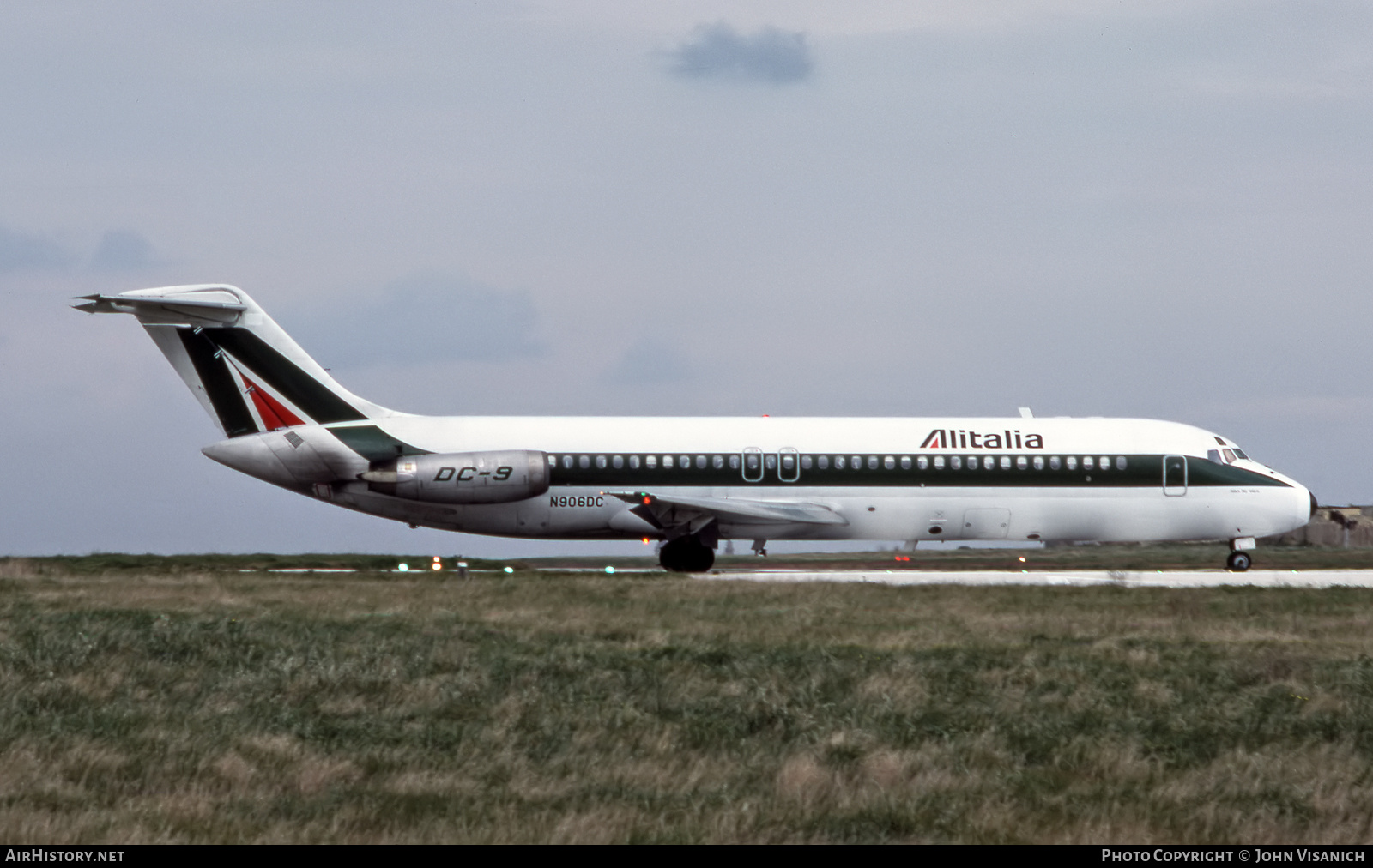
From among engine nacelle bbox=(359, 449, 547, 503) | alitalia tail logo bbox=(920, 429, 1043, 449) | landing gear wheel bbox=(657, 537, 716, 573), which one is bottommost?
landing gear wheel bbox=(657, 537, 716, 573)

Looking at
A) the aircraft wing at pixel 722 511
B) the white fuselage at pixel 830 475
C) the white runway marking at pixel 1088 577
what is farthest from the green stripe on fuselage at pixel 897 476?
the white runway marking at pixel 1088 577

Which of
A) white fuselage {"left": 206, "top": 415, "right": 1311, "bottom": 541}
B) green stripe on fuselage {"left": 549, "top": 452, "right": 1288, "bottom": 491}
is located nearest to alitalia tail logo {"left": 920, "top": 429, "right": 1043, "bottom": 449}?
white fuselage {"left": 206, "top": 415, "right": 1311, "bottom": 541}

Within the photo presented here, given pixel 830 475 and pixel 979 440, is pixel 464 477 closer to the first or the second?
pixel 830 475

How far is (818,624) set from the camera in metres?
21.4

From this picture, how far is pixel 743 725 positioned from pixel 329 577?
61.5 ft

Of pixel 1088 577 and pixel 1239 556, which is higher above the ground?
pixel 1239 556

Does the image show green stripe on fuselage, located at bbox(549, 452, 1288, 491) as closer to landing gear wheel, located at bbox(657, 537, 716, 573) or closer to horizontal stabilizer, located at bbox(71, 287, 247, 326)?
landing gear wheel, located at bbox(657, 537, 716, 573)

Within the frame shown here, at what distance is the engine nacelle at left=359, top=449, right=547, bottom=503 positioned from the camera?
32.1 m

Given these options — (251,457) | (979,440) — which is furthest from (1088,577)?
(251,457)

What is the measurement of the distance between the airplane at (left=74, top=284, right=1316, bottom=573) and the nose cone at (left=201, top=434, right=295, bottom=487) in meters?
0.04

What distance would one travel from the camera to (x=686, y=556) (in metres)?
33.8

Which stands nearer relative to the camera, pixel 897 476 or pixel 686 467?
pixel 686 467

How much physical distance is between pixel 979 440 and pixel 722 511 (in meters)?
6.37
